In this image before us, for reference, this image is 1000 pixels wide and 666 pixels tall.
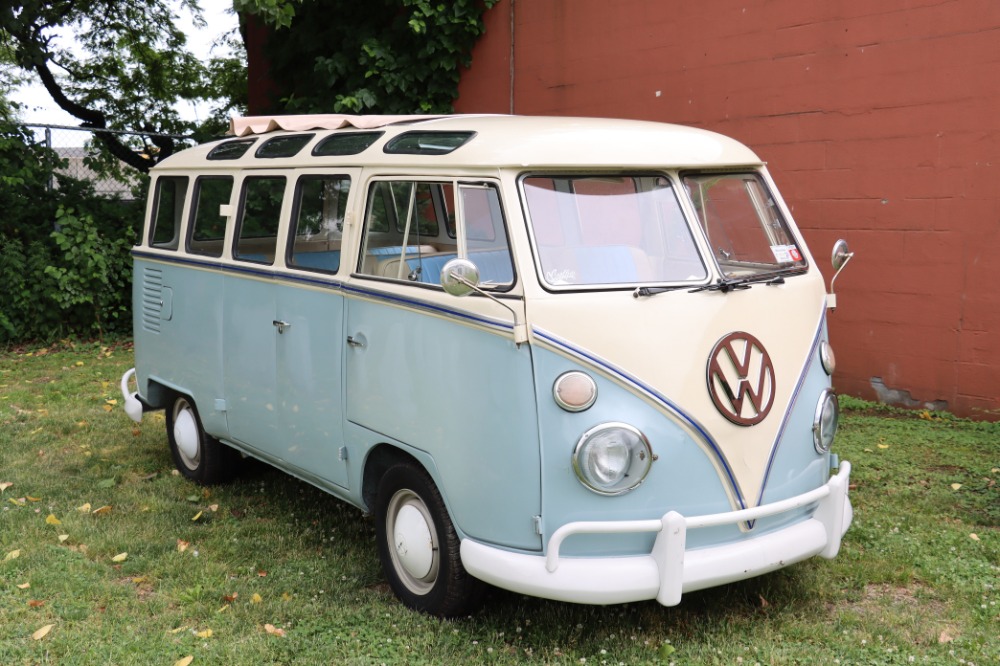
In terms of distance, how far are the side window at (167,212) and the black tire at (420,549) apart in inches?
105

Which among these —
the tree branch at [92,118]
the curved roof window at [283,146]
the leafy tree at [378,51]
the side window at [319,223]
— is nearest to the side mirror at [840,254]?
the side window at [319,223]

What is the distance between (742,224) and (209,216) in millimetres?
3168

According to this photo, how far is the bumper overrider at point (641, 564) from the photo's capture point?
11.8ft

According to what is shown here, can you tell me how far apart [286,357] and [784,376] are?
2419mm

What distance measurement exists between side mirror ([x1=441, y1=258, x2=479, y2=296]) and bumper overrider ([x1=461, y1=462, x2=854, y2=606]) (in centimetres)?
92

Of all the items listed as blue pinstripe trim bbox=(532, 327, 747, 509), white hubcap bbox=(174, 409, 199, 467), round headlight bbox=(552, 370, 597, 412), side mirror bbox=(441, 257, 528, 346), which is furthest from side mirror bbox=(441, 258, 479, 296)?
white hubcap bbox=(174, 409, 199, 467)

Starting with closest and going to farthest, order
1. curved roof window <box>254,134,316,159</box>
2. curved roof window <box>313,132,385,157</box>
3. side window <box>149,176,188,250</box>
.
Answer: curved roof window <box>313,132,385,157</box> → curved roof window <box>254,134,316,159</box> → side window <box>149,176,188,250</box>

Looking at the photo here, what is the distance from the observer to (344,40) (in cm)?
1080

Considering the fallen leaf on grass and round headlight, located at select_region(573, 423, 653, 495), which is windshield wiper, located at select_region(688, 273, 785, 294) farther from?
the fallen leaf on grass

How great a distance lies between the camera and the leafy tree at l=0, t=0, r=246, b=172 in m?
14.0

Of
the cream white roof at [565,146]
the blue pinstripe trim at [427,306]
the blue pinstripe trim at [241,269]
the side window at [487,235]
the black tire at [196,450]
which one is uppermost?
the cream white roof at [565,146]

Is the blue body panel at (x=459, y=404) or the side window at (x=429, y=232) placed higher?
the side window at (x=429, y=232)

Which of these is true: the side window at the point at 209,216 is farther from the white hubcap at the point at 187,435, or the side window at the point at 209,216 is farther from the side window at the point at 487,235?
the side window at the point at 487,235

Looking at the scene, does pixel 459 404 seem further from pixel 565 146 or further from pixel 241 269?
pixel 241 269
